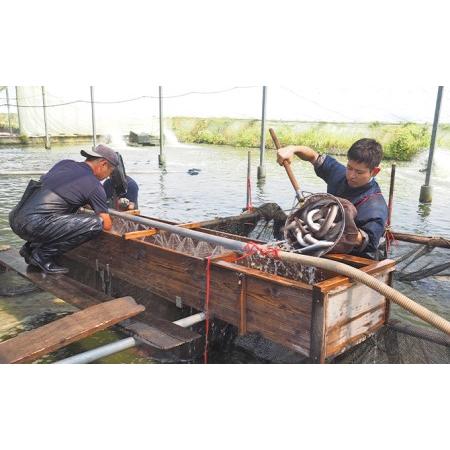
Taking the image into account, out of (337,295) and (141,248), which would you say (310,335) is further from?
(141,248)

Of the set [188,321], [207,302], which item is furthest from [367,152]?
[188,321]

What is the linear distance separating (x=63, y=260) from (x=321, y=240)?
13.6 ft

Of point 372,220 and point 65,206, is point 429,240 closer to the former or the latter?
point 372,220

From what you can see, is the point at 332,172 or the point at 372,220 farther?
the point at 332,172

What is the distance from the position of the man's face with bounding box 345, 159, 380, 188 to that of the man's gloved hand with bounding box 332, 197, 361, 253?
2.15 feet

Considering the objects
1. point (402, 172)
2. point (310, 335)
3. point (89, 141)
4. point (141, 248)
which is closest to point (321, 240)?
point (310, 335)

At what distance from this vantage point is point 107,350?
3449 millimetres

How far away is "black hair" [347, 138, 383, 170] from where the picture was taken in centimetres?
415

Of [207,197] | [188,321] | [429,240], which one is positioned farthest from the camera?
[207,197]

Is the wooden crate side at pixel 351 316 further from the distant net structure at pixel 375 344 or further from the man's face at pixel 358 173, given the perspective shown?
the man's face at pixel 358 173

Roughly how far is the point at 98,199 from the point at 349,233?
3103mm

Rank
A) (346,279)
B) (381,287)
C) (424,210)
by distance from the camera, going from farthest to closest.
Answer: (424,210) < (346,279) < (381,287)

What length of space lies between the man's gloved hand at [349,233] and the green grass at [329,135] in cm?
2035

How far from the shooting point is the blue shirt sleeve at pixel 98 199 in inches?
204
